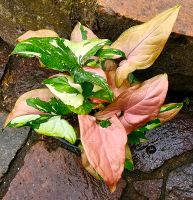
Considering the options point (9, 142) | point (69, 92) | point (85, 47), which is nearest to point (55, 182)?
point (9, 142)

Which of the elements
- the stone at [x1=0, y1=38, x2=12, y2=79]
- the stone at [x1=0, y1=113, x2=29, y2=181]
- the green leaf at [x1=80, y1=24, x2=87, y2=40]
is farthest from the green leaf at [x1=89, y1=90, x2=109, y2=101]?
the stone at [x1=0, y1=38, x2=12, y2=79]

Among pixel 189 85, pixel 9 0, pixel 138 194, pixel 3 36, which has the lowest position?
pixel 138 194

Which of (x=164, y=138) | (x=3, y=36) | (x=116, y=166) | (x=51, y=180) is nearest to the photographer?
(x=116, y=166)

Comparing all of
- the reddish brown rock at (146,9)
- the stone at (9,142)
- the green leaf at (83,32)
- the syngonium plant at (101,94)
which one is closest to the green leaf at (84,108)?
the syngonium plant at (101,94)

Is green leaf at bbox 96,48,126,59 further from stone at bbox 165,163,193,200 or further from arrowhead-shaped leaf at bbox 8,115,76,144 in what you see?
stone at bbox 165,163,193,200

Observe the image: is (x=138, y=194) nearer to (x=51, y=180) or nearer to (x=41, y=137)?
(x=51, y=180)

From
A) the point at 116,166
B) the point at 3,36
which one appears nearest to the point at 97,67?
the point at 116,166

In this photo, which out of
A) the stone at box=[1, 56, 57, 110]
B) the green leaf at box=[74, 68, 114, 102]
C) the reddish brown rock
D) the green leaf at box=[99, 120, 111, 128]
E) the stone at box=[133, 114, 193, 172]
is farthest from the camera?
the stone at box=[1, 56, 57, 110]
